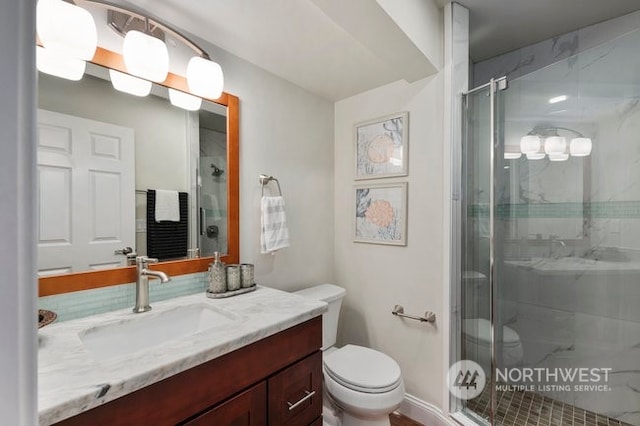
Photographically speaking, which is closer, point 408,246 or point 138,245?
point 138,245

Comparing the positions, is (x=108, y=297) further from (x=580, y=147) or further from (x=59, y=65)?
(x=580, y=147)

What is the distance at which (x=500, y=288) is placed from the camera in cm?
172

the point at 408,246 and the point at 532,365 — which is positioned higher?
the point at 408,246

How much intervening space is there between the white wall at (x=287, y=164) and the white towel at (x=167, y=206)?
0.36m

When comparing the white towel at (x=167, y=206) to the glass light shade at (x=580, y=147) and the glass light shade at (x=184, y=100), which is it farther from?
the glass light shade at (x=580, y=147)

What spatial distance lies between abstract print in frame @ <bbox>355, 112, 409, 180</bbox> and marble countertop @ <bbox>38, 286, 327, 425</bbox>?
109 cm

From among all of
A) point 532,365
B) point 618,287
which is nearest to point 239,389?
point 532,365

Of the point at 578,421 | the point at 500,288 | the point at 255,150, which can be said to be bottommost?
the point at 578,421

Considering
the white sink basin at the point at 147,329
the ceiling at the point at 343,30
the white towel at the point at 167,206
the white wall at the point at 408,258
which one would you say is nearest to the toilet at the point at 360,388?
the white wall at the point at 408,258

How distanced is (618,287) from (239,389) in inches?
80.1

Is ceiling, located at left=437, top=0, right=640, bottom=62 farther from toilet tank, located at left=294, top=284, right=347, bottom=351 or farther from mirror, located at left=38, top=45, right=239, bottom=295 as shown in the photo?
toilet tank, located at left=294, top=284, right=347, bottom=351

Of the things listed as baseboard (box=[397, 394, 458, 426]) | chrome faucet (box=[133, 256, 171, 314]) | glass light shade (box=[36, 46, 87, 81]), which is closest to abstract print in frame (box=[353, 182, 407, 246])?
baseboard (box=[397, 394, 458, 426])

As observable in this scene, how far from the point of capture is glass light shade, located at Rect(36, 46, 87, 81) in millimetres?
1035

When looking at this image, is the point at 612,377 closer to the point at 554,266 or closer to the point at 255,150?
the point at 554,266
